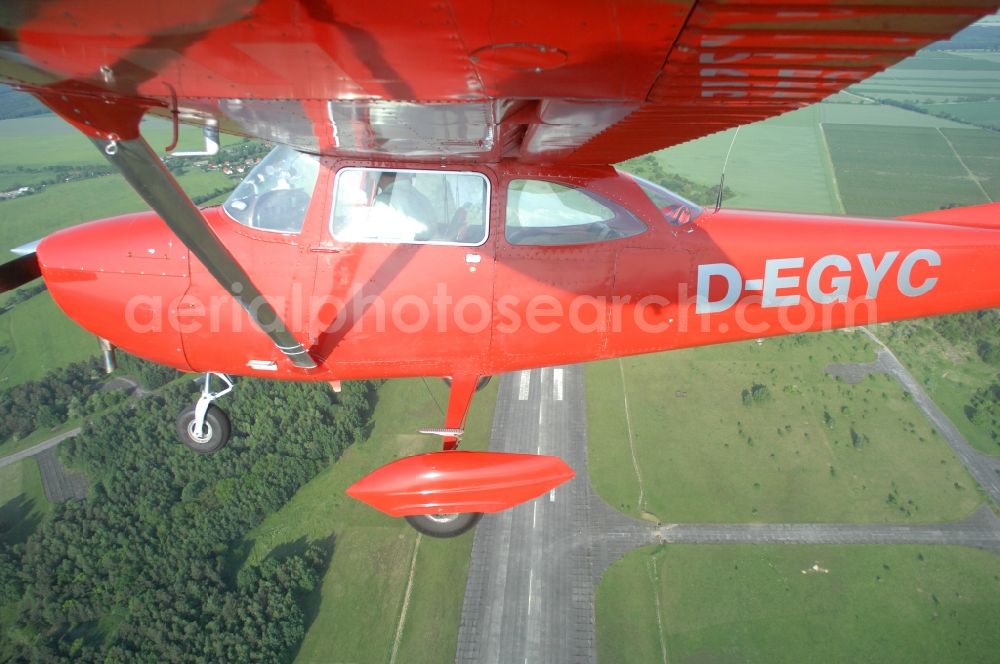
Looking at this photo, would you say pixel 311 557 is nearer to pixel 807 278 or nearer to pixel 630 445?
pixel 630 445

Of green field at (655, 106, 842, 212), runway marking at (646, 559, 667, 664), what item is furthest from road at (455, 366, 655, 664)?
green field at (655, 106, 842, 212)

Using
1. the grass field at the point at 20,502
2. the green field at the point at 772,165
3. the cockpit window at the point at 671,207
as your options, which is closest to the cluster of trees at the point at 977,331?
the green field at the point at 772,165

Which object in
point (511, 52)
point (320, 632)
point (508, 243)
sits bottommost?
point (320, 632)

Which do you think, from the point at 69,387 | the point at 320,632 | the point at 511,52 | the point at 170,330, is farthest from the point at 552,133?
the point at 69,387

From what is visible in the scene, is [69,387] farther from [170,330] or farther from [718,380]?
[718,380]

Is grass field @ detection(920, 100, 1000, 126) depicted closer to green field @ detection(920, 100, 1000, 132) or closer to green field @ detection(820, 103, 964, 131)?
green field @ detection(920, 100, 1000, 132)

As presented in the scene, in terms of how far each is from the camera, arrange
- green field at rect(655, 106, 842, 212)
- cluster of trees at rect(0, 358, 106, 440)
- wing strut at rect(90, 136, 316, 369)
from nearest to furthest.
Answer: wing strut at rect(90, 136, 316, 369)
cluster of trees at rect(0, 358, 106, 440)
green field at rect(655, 106, 842, 212)

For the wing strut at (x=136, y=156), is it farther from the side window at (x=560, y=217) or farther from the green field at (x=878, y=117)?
the green field at (x=878, y=117)
